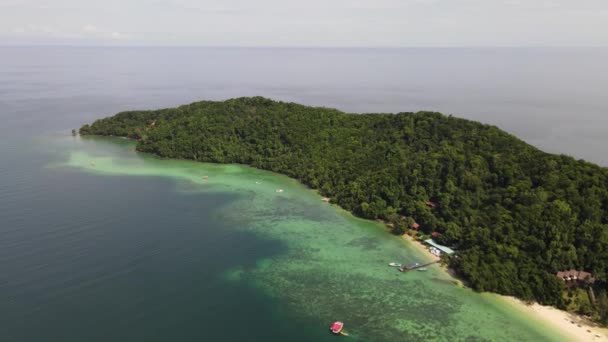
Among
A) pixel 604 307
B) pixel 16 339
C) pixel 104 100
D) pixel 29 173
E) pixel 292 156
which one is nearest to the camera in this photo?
pixel 16 339

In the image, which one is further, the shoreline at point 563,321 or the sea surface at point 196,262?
the sea surface at point 196,262

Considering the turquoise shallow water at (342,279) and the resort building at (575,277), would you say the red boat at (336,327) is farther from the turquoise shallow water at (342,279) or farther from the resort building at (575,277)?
the resort building at (575,277)

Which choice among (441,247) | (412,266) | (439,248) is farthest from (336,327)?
(441,247)

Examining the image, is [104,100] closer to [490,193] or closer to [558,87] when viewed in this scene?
[490,193]

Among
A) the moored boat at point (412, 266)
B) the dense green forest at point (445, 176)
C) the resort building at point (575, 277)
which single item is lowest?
the moored boat at point (412, 266)

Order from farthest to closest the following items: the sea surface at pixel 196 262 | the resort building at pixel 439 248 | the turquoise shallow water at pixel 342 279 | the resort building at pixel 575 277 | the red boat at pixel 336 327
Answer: the resort building at pixel 439 248 < the resort building at pixel 575 277 < the turquoise shallow water at pixel 342 279 < the sea surface at pixel 196 262 < the red boat at pixel 336 327

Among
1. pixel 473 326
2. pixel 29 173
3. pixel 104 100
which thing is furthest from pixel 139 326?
pixel 104 100

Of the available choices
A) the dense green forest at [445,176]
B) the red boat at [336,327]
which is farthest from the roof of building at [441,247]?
the red boat at [336,327]
